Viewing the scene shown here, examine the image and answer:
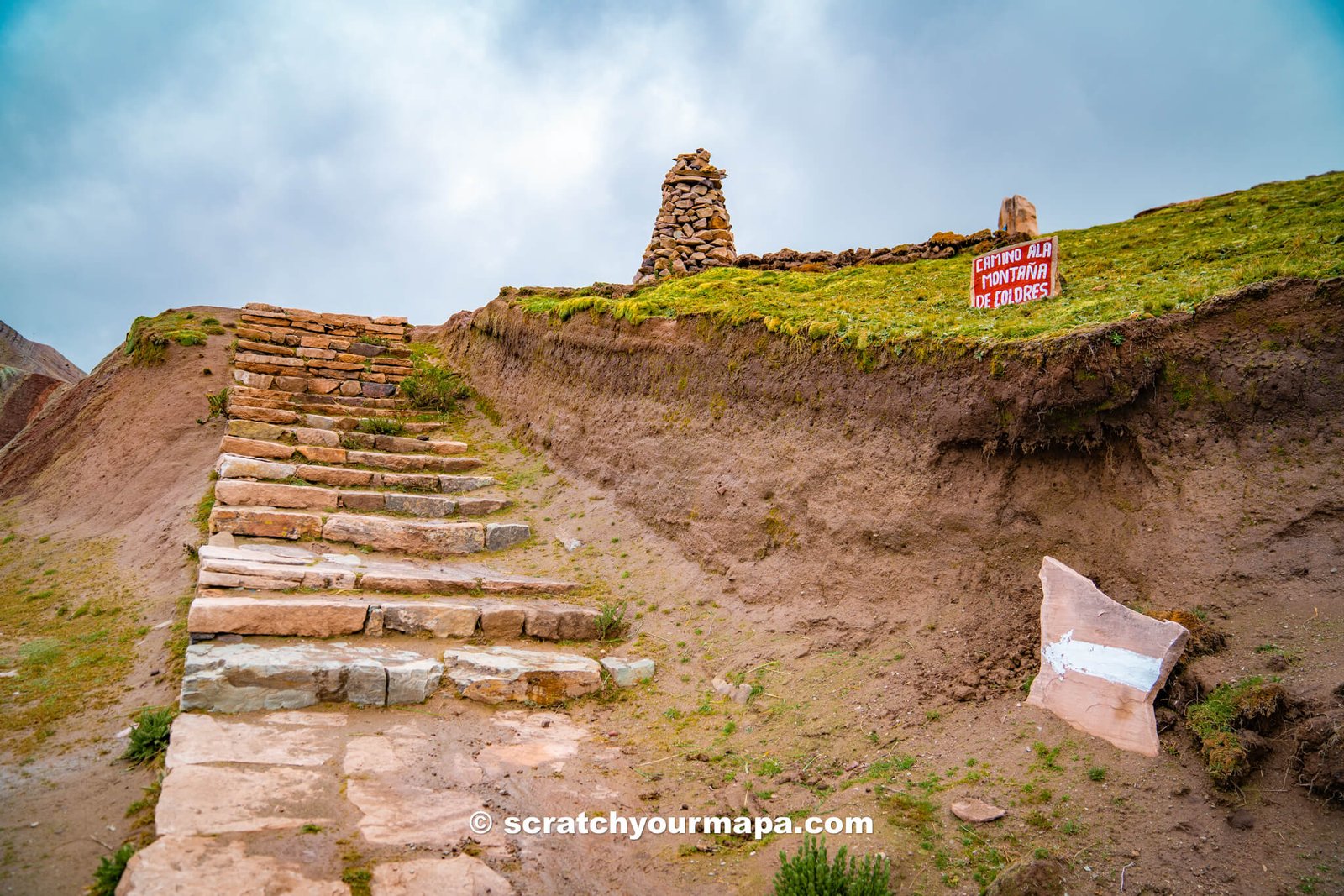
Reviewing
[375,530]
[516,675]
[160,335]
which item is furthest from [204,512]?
[160,335]

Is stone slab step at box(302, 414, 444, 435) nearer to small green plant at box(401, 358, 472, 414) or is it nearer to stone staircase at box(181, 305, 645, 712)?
stone staircase at box(181, 305, 645, 712)

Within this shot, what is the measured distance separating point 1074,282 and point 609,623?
5.66 metres

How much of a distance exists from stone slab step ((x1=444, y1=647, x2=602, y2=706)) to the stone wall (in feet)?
25.3

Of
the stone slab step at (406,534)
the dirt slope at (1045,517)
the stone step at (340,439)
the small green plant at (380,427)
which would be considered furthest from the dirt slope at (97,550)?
the dirt slope at (1045,517)

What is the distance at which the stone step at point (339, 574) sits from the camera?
18.4 feet

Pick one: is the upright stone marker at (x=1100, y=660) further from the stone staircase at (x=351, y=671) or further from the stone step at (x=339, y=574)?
the stone step at (x=339, y=574)

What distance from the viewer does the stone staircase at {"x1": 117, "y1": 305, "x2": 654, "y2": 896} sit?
342cm

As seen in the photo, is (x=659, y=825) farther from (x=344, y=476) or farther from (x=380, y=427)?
(x=380, y=427)

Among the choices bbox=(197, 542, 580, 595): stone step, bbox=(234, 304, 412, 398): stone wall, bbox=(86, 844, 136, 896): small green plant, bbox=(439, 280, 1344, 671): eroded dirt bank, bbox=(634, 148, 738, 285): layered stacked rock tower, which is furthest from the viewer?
bbox=(634, 148, 738, 285): layered stacked rock tower

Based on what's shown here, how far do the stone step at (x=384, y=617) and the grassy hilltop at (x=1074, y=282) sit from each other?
3437 millimetres

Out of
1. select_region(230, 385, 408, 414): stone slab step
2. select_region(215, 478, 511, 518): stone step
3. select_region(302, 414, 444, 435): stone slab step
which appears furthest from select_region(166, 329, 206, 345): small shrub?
select_region(215, 478, 511, 518): stone step

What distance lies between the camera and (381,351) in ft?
43.7

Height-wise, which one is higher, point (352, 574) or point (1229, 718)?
point (352, 574)

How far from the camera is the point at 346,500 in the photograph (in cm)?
793
